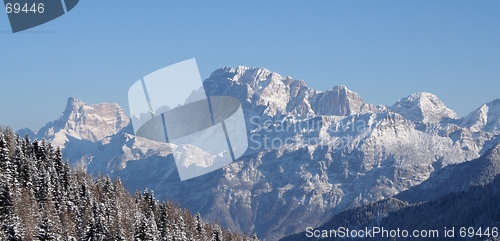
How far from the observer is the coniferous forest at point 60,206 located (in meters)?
56.2

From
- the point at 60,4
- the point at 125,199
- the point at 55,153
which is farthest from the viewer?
the point at 125,199

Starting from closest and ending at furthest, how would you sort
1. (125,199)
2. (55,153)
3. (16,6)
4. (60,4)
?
(60,4), (16,6), (55,153), (125,199)

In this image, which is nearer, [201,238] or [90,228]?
[90,228]

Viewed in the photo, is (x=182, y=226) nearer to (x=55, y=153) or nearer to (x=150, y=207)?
(x=150, y=207)

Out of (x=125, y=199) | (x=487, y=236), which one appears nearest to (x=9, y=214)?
(x=125, y=199)

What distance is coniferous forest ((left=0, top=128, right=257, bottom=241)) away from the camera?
56250mm

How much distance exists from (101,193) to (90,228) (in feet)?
64.5

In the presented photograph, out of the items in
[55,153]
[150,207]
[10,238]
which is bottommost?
[10,238]

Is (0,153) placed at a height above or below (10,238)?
above

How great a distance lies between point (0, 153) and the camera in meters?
63.4

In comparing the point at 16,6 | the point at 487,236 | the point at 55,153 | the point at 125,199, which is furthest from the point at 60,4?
the point at 487,236

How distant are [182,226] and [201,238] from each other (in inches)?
323

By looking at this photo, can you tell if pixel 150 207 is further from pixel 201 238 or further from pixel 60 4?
pixel 60 4

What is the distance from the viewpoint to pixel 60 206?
221 feet
